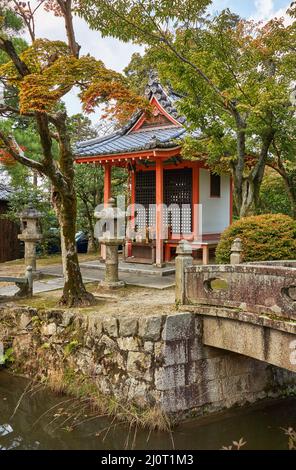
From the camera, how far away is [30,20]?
933cm

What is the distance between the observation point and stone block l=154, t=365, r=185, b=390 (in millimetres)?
6753

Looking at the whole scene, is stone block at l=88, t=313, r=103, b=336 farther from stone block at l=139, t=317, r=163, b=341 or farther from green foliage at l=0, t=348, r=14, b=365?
green foliage at l=0, t=348, r=14, b=365

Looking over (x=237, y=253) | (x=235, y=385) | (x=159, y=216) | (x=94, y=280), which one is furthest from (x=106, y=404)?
(x=159, y=216)

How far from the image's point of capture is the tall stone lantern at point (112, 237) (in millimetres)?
10005

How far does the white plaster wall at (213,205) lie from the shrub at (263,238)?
4.77m

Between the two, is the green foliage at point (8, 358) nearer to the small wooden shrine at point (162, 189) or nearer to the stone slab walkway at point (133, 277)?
the stone slab walkway at point (133, 277)

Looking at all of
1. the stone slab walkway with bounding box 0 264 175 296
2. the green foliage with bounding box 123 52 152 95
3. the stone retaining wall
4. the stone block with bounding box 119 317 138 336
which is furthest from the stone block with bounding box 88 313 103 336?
the green foliage with bounding box 123 52 152 95

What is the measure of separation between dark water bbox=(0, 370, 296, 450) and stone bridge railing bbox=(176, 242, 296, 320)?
2.05 meters

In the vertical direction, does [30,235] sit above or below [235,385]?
above

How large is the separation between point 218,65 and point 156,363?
7.18 meters

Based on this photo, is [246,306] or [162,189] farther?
[162,189]

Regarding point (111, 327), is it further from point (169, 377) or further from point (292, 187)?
point (292, 187)

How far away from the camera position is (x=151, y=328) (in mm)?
6984
